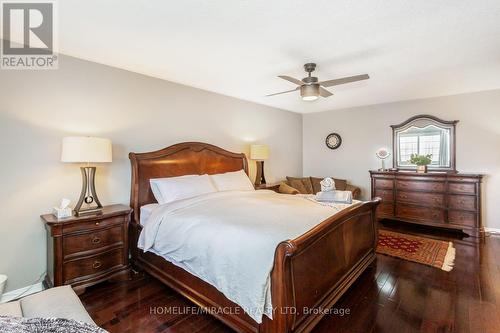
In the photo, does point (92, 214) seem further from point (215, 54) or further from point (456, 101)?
point (456, 101)

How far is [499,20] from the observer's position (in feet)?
6.54

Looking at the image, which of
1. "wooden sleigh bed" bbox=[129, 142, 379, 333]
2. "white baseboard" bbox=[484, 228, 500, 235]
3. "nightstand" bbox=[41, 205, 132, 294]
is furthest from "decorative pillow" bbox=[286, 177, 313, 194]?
"nightstand" bbox=[41, 205, 132, 294]

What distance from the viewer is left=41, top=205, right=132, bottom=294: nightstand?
2.26 m

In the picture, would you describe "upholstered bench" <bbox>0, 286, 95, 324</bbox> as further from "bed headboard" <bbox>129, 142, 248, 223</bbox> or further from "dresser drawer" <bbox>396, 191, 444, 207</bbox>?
"dresser drawer" <bbox>396, 191, 444, 207</bbox>

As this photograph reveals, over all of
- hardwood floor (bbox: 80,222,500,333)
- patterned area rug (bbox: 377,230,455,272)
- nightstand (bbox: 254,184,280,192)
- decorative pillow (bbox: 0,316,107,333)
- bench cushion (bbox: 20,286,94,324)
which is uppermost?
nightstand (bbox: 254,184,280,192)

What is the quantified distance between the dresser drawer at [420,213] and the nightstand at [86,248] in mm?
4535

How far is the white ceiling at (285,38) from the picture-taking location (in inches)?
72.2

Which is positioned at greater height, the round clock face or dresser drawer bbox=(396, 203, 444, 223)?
the round clock face

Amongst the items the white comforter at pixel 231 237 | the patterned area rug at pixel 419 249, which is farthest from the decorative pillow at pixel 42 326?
the patterned area rug at pixel 419 249

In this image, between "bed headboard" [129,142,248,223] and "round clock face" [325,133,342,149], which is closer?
"bed headboard" [129,142,248,223]

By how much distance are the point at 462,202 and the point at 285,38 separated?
13.1 ft

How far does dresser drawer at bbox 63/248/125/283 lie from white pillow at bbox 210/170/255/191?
4.54 ft

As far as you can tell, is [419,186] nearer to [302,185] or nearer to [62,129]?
[302,185]

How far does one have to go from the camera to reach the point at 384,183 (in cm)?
477
